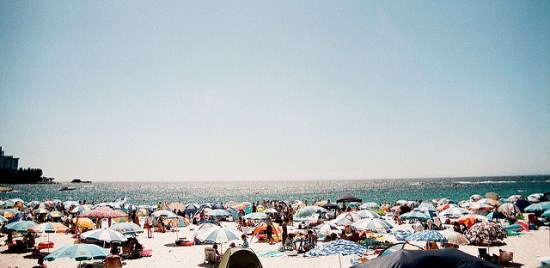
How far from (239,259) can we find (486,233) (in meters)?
11.1

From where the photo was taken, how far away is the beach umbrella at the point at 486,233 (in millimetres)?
14664

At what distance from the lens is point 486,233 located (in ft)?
48.6

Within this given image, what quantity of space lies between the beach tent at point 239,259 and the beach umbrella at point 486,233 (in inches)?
406

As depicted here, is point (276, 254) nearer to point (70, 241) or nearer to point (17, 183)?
point (70, 241)

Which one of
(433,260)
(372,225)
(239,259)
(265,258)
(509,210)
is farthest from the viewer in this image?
(509,210)

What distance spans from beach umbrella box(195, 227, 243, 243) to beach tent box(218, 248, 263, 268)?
179 cm

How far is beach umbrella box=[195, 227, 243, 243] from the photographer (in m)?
12.8

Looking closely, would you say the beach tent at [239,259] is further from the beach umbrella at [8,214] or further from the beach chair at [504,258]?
the beach umbrella at [8,214]

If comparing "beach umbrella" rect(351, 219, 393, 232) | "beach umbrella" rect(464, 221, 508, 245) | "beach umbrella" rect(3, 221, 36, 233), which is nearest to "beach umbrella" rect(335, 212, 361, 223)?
"beach umbrella" rect(351, 219, 393, 232)

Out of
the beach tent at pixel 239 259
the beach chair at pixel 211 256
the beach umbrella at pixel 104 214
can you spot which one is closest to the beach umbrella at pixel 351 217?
the beach chair at pixel 211 256

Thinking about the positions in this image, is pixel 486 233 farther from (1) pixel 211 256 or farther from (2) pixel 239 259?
(1) pixel 211 256

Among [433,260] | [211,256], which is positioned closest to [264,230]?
[211,256]

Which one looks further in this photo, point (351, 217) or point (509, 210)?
point (509, 210)

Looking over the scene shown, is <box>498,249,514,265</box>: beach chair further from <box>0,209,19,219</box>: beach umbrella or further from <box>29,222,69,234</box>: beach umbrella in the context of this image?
<box>0,209,19,219</box>: beach umbrella
